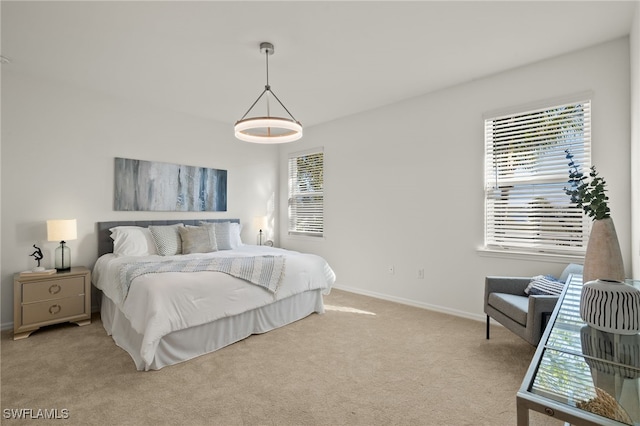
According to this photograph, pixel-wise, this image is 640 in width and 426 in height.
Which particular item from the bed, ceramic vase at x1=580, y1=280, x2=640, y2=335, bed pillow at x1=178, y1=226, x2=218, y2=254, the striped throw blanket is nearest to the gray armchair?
ceramic vase at x1=580, y1=280, x2=640, y2=335

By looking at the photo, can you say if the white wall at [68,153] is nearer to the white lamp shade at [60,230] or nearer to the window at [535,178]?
the white lamp shade at [60,230]

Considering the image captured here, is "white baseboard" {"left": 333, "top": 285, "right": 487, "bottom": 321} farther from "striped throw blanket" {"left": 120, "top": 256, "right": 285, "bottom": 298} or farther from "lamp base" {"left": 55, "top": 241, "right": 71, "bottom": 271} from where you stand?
"lamp base" {"left": 55, "top": 241, "right": 71, "bottom": 271}

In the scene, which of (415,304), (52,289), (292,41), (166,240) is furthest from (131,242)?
(415,304)

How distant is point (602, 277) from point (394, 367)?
4.88ft

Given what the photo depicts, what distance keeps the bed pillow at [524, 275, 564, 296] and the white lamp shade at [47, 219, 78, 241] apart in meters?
4.52

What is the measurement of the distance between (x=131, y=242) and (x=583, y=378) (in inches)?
162

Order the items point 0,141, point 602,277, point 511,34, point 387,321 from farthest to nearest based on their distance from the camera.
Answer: point 387,321 < point 0,141 < point 511,34 < point 602,277

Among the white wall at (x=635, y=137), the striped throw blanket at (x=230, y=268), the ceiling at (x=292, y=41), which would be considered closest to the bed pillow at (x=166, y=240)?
the striped throw blanket at (x=230, y=268)

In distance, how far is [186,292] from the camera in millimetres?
2504

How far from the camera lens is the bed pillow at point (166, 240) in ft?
12.4

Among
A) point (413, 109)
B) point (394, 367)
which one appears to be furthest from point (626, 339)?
point (413, 109)

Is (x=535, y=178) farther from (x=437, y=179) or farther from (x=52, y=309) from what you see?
(x=52, y=309)

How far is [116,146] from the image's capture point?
155 inches

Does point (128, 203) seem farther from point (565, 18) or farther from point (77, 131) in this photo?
point (565, 18)
